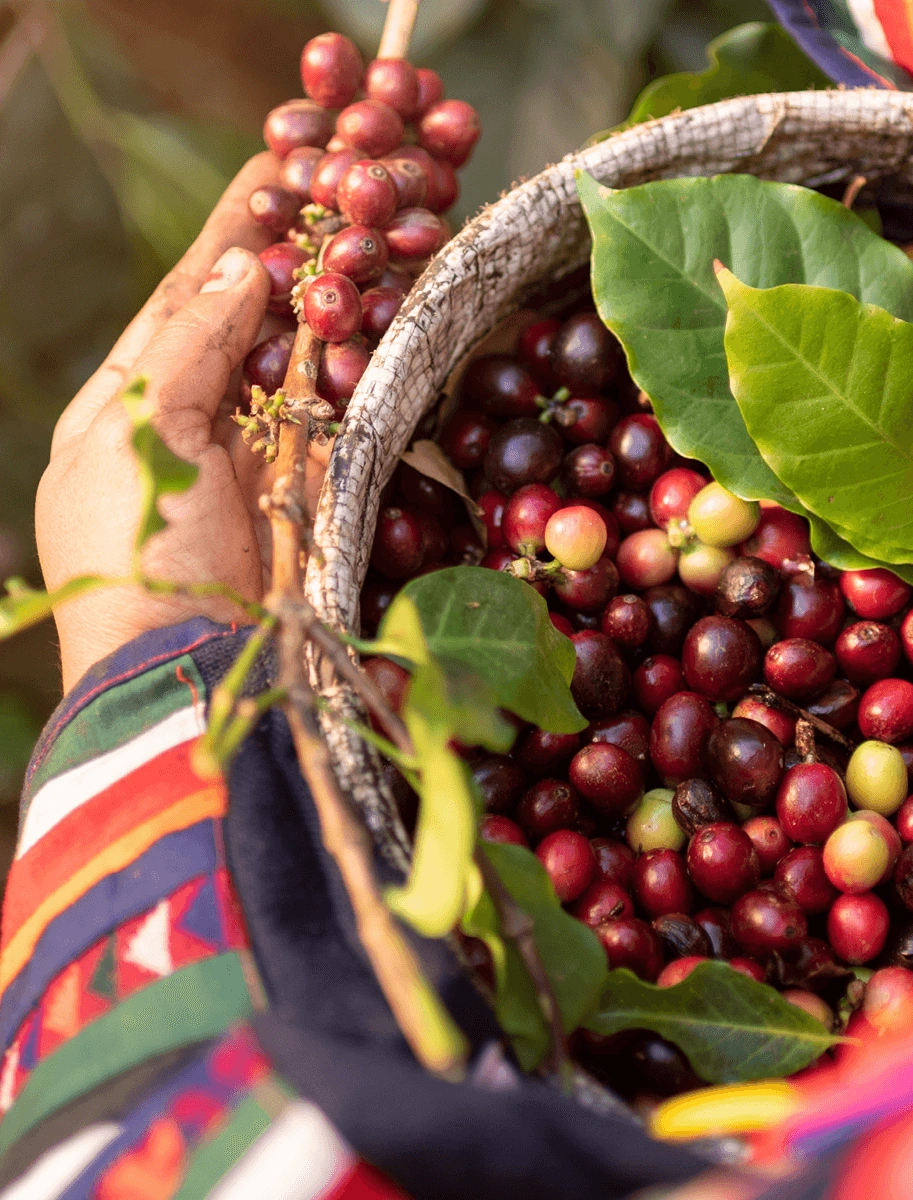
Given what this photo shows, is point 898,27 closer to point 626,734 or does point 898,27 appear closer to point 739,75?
point 739,75

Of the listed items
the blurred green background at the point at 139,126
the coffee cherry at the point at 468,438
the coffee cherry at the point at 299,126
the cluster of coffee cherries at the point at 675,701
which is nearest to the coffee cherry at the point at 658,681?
the cluster of coffee cherries at the point at 675,701

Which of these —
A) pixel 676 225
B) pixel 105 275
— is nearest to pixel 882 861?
pixel 676 225

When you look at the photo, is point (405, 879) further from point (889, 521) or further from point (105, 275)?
point (105, 275)

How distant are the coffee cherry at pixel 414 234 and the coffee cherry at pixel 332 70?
16 cm

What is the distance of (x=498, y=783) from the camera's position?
2.15 ft

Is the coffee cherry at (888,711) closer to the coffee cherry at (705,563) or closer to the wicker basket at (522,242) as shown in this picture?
the coffee cherry at (705,563)

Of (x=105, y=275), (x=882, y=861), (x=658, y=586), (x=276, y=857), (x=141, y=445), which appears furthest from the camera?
(x=105, y=275)

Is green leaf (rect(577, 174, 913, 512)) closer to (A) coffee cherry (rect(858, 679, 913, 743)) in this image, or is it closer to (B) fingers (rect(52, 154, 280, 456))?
(A) coffee cherry (rect(858, 679, 913, 743))

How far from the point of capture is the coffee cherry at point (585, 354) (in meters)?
0.76

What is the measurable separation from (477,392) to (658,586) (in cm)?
22

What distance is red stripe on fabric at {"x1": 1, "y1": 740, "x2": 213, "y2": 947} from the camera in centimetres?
52

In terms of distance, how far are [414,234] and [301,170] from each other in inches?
5.2

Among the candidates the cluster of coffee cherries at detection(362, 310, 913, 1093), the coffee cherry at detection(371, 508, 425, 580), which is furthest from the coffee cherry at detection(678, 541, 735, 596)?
the coffee cherry at detection(371, 508, 425, 580)

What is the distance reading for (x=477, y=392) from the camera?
2.60 ft
